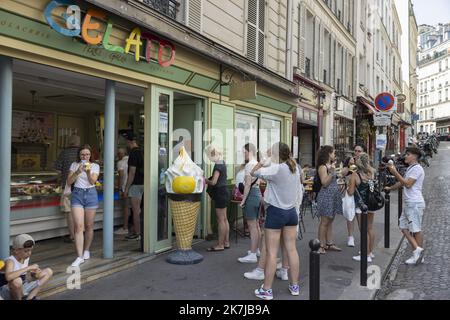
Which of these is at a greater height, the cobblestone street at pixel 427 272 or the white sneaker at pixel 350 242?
the white sneaker at pixel 350 242

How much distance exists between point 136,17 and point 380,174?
11.5 m

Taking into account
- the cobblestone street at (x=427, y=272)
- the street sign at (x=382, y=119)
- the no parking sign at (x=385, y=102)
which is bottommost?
the cobblestone street at (x=427, y=272)

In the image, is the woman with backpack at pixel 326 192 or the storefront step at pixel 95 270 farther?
the woman with backpack at pixel 326 192

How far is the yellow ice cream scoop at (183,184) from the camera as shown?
6098 millimetres

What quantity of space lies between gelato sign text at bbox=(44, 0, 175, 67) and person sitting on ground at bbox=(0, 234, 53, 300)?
7.45 feet

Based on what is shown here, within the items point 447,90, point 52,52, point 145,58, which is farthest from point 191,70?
point 447,90

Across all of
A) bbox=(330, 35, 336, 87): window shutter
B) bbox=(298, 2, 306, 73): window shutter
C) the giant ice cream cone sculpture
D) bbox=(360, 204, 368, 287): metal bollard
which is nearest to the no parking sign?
bbox=(298, 2, 306, 73): window shutter

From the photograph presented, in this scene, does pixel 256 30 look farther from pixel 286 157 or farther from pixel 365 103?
pixel 365 103

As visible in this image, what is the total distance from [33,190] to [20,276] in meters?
3.19

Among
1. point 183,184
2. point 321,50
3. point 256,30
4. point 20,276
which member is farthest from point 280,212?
point 321,50

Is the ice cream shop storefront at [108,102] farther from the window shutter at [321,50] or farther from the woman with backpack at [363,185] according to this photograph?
the window shutter at [321,50]

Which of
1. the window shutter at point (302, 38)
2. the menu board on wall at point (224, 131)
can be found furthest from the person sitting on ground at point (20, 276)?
the window shutter at point (302, 38)

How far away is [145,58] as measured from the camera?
6.01 m

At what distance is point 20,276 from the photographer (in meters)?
4.04
